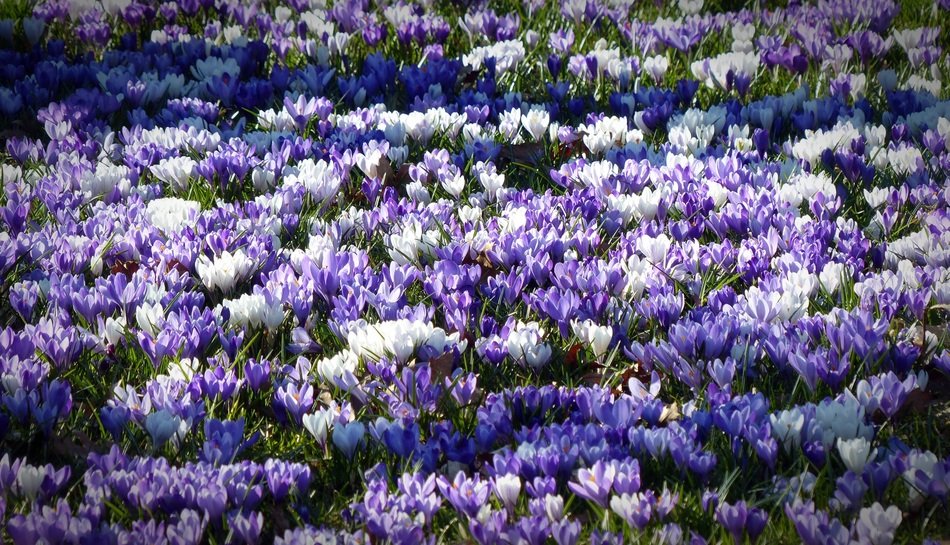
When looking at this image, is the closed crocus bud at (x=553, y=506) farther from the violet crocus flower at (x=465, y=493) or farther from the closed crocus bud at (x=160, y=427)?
the closed crocus bud at (x=160, y=427)

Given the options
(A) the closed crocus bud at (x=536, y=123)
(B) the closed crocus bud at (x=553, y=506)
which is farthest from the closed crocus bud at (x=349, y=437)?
(A) the closed crocus bud at (x=536, y=123)

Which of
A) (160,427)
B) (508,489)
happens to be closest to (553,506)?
(508,489)

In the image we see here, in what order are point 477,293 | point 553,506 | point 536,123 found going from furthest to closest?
point 536,123 < point 477,293 < point 553,506

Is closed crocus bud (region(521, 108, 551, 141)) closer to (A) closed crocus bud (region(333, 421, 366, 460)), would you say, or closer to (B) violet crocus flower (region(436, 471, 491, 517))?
(A) closed crocus bud (region(333, 421, 366, 460))

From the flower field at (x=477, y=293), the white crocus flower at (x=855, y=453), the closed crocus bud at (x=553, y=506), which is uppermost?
the white crocus flower at (x=855, y=453)

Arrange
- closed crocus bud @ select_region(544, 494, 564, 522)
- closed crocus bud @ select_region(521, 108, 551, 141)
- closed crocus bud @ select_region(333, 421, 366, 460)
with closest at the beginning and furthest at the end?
closed crocus bud @ select_region(544, 494, 564, 522)
closed crocus bud @ select_region(333, 421, 366, 460)
closed crocus bud @ select_region(521, 108, 551, 141)

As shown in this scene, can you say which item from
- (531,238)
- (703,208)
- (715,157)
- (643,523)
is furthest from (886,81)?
(643,523)

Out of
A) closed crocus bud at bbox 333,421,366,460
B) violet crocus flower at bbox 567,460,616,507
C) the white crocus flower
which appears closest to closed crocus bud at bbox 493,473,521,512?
→ violet crocus flower at bbox 567,460,616,507

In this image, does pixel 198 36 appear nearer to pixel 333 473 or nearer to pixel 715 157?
pixel 715 157

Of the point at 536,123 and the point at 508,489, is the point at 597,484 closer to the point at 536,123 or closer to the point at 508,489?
the point at 508,489
